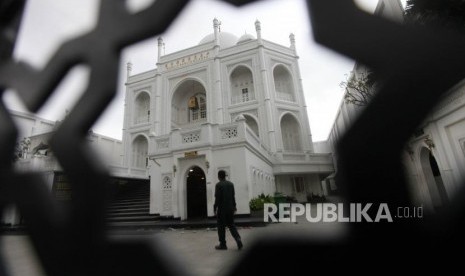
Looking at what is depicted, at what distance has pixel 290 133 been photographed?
506 inches

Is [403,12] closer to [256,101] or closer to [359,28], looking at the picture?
[359,28]

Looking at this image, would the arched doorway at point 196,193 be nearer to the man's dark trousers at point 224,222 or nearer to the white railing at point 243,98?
the man's dark trousers at point 224,222

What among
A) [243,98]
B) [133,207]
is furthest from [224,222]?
[243,98]

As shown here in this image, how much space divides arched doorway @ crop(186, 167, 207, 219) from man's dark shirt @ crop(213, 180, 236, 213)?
4091mm

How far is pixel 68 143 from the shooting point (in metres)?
0.51

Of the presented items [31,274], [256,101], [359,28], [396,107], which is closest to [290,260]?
[396,107]

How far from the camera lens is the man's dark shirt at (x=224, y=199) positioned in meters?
3.11

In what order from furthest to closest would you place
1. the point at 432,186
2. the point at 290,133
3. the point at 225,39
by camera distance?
the point at 225,39
the point at 290,133
the point at 432,186

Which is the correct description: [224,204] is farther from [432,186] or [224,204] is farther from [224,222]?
[432,186]

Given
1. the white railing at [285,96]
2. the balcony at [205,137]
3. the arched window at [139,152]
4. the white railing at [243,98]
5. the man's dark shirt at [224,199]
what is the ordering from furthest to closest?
the arched window at [139,152], the white railing at [243,98], the white railing at [285,96], the balcony at [205,137], the man's dark shirt at [224,199]

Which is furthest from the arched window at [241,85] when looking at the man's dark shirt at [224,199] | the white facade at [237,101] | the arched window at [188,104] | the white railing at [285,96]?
the man's dark shirt at [224,199]

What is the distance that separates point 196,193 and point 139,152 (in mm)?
7655

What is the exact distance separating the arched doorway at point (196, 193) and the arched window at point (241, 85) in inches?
238

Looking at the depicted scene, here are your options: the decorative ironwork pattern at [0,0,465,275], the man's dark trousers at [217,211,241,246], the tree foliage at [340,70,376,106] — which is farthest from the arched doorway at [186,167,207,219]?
the tree foliage at [340,70,376,106]
